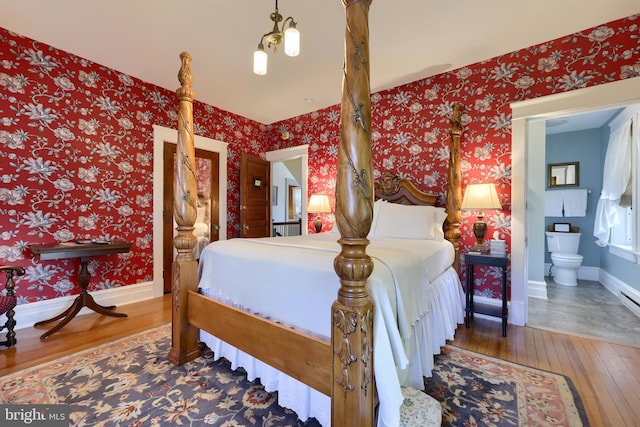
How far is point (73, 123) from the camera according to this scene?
2770mm

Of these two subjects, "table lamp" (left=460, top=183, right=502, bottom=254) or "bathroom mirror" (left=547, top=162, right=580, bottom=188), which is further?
"bathroom mirror" (left=547, top=162, right=580, bottom=188)

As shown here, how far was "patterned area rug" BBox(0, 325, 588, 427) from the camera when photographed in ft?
4.57

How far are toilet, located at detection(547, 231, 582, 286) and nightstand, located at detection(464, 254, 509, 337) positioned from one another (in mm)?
2195

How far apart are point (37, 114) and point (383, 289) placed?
354cm

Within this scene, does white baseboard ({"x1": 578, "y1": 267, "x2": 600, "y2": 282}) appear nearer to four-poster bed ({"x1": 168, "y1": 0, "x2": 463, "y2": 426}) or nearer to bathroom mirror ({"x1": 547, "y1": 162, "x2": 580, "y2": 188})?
bathroom mirror ({"x1": 547, "y1": 162, "x2": 580, "y2": 188})

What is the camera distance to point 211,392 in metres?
1.60

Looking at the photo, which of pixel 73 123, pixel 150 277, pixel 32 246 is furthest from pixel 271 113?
pixel 32 246

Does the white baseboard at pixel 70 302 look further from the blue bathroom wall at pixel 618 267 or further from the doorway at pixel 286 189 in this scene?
the blue bathroom wall at pixel 618 267

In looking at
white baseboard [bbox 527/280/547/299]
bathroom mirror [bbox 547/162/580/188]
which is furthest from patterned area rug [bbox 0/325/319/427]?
bathroom mirror [bbox 547/162/580/188]

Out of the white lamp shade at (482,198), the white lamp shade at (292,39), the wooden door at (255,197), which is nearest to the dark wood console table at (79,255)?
the wooden door at (255,197)

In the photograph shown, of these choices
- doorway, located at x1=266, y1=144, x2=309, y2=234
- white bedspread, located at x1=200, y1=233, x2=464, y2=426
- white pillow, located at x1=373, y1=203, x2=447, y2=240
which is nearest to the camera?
white bedspread, located at x1=200, y1=233, x2=464, y2=426

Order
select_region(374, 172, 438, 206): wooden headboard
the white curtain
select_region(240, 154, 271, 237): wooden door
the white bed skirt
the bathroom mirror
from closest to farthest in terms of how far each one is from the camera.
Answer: the white bed skirt → select_region(374, 172, 438, 206): wooden headboard → the white curtain → select_region(240, 154, 271, 237): wooden door → the bathroom mirror

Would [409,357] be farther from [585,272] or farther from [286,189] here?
[286,189]

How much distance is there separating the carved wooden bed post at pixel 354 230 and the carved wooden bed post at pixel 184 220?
1.30 meters
